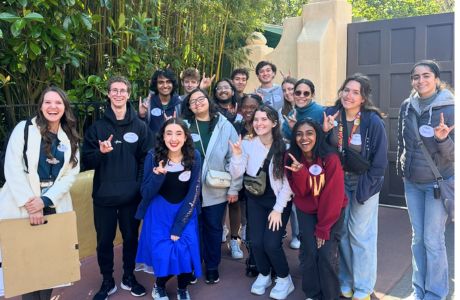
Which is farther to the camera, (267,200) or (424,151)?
(267,200)

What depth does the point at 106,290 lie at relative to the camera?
390cm

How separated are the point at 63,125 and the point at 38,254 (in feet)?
3.17

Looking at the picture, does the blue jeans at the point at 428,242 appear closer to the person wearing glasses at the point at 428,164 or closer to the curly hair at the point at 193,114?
the person wearing glasses at the point at 428,164

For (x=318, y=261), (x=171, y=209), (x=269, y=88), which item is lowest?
(x=318, y=261)

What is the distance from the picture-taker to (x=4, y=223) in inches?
123

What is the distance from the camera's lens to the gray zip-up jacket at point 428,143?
3.36m

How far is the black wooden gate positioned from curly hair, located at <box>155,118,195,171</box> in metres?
3.65

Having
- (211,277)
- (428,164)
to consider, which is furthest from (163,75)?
(428,164)

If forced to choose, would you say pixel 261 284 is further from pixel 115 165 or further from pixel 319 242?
pixel 115 165

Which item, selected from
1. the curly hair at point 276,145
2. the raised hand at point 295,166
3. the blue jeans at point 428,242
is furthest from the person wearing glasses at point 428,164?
the curly hair at point 276,145

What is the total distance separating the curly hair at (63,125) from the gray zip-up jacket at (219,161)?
1.19 meters

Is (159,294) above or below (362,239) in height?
below

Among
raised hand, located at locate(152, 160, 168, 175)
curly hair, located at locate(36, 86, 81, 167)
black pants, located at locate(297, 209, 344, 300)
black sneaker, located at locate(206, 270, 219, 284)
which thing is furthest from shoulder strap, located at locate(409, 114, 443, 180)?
curly hair, located at locate(36, 86, 81, 167)

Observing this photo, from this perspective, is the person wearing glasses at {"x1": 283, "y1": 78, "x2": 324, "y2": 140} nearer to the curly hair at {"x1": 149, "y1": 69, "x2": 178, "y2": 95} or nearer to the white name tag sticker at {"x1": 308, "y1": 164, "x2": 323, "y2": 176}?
the white name tag sticker at {"x1": 308, "y1": 164, "x2": 323, "y2": 176}
